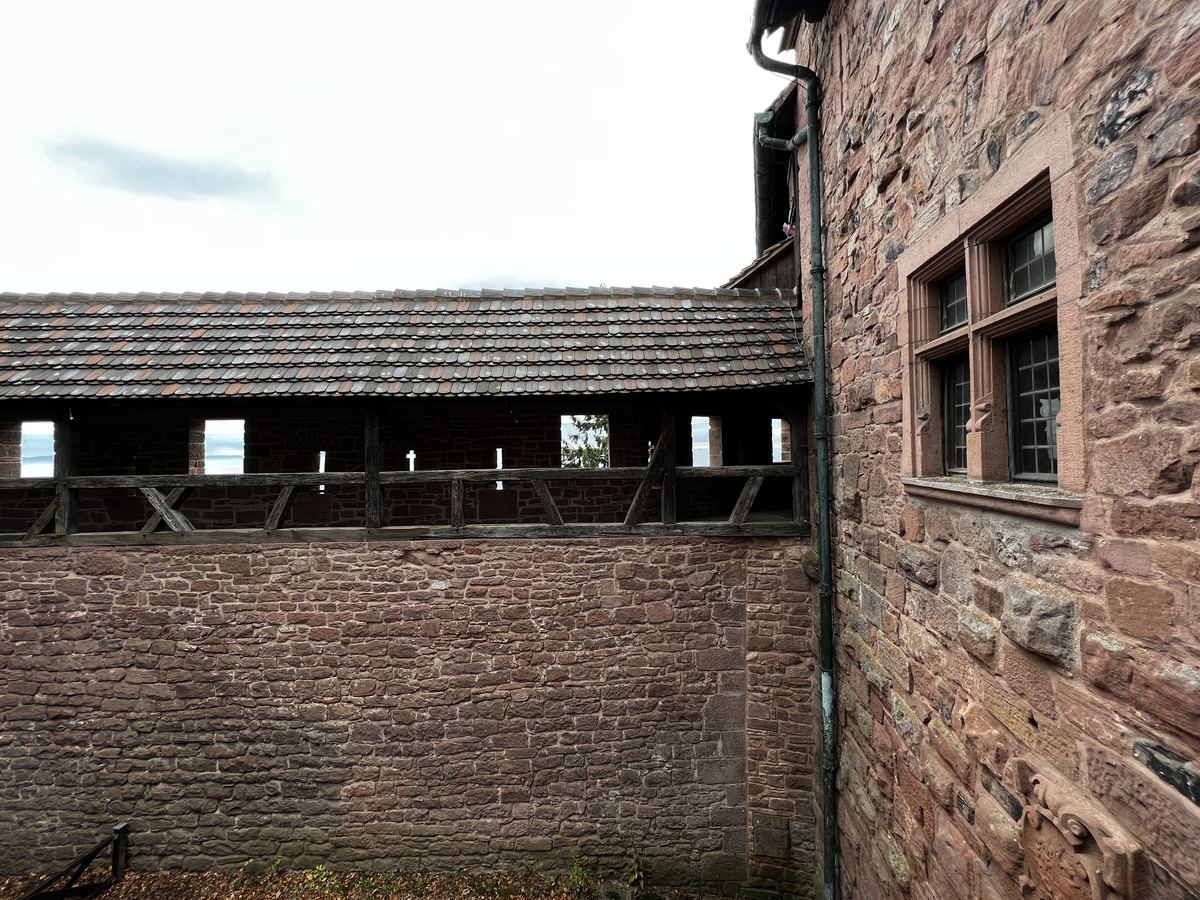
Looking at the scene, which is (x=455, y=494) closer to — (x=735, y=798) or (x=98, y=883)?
(x=735, y=798)

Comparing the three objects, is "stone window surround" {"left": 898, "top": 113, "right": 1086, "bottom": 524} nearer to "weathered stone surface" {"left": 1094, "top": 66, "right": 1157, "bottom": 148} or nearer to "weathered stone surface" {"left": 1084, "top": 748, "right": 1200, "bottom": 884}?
"weathered stone surface" {"left": 1094, "top": 66, "right": 1157, "bottom": 148}

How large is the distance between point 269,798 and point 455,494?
3666mm

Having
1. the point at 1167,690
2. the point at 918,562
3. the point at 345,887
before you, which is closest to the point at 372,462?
the point at 345,887

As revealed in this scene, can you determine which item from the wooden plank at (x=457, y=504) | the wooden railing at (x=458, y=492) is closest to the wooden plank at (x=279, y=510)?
the wooden railing at (x=458, y=492)

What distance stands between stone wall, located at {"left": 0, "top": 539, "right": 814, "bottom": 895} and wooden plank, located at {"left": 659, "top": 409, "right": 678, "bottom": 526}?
314mm

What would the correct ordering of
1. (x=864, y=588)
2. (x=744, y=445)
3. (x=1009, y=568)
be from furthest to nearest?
(x=744, y=445), (x=864, y=588), (x=1009, y=568)

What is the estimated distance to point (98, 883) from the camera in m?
5.34

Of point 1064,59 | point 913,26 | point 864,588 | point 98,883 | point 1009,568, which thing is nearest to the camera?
point 1064,59

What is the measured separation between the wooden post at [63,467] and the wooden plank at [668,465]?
19.4ft

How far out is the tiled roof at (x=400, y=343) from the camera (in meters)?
5.22

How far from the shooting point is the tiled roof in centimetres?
522

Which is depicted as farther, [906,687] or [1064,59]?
[906,687]

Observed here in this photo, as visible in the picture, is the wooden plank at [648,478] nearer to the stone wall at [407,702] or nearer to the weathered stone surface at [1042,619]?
the stone wall at [407,702]

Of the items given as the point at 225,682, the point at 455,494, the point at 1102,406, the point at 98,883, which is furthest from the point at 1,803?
the point at 1102,406
